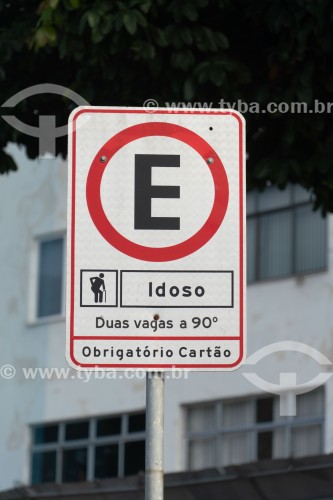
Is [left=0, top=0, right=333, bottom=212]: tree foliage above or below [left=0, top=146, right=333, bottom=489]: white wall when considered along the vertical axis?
above

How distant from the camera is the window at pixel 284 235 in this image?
21938 mm

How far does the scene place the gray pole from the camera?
12.9 ft

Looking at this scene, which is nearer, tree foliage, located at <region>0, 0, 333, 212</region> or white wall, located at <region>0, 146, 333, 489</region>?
tree foliage, located at <region>0, 0, 333, 212</region>

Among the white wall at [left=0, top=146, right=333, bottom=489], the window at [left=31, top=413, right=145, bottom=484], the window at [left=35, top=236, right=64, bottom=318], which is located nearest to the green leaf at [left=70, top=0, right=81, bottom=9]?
the white wall at [left=0, top=146, right=333, bottom=489]

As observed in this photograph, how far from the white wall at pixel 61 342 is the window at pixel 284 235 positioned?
0.26 m

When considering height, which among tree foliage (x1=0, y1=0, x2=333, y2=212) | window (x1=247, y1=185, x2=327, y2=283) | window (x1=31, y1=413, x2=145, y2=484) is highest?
tree foliage (x1=0, y1=0, x2=333, y2=212)

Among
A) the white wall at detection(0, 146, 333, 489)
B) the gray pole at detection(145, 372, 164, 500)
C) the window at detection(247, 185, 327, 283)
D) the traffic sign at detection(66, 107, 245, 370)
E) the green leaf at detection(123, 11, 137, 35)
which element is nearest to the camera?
the gray pole at detection(145, 372, 164, 500)

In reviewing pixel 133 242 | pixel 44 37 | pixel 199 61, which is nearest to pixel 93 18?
pixel 44 37

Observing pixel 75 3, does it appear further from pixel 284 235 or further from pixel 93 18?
pixel 284 235

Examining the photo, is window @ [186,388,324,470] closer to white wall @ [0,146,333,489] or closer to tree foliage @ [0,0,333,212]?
white wall @ [0,146,333,489]

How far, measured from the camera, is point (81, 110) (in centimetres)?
434

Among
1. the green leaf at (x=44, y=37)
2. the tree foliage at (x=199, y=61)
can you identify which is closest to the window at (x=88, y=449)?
the tree foliage at (x=199, y=61)

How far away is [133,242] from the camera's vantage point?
13.8 feet

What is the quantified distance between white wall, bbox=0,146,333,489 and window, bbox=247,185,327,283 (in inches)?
10.2
